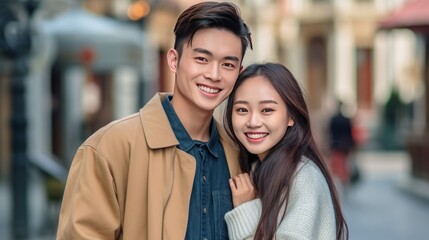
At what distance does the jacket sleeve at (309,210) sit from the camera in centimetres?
301

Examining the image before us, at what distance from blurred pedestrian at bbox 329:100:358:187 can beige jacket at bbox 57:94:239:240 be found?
13336mm

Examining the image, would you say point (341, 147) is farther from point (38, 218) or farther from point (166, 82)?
point (166, 82)

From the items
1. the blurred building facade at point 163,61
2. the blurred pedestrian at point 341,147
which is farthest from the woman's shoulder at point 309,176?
the blurred pedestrian at point 341,147

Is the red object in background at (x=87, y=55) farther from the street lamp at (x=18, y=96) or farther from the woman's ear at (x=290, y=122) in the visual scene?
the woman's ear at (x=290, y=122)

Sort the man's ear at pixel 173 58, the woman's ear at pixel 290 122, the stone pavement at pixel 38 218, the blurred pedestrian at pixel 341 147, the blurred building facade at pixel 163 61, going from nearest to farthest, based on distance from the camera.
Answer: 1. the man's ear at pixel 173 58
2. the woman's ear at pixel 290 122
3. the stone pavement at pixel 38 218
4. the blurred building facade at pixel 163 61
5. the blurred pedestrian at pixel 341 147

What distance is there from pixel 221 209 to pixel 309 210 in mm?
307

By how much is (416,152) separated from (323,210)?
15.6m

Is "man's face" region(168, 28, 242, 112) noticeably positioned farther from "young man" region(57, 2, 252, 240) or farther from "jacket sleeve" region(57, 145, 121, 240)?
"jacket sleeve" region(57, 145, 121, 240)

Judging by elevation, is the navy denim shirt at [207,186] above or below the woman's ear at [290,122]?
below

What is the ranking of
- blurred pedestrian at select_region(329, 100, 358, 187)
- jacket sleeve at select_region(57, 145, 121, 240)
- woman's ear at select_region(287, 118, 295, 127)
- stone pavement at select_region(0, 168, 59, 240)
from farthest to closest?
blurred pedestrian at select_region(329, 100, 358, 187) → stone pavement at select_region(0, 168, 59, 240) → woman's ear at select_region(287, 118, 295, 127) → jacket sleeve at select_region(57, 145, 121, 240)

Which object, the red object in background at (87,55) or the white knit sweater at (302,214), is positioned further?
the red object in background at (87,55)

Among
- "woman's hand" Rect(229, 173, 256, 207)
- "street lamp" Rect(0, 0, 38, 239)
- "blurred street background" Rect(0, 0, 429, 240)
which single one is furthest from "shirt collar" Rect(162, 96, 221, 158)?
"street lamp" Rect(0, 0, 38, 239)

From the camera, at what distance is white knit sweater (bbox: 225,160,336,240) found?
119 inches

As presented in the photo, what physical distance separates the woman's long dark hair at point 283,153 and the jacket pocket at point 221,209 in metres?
0.11
